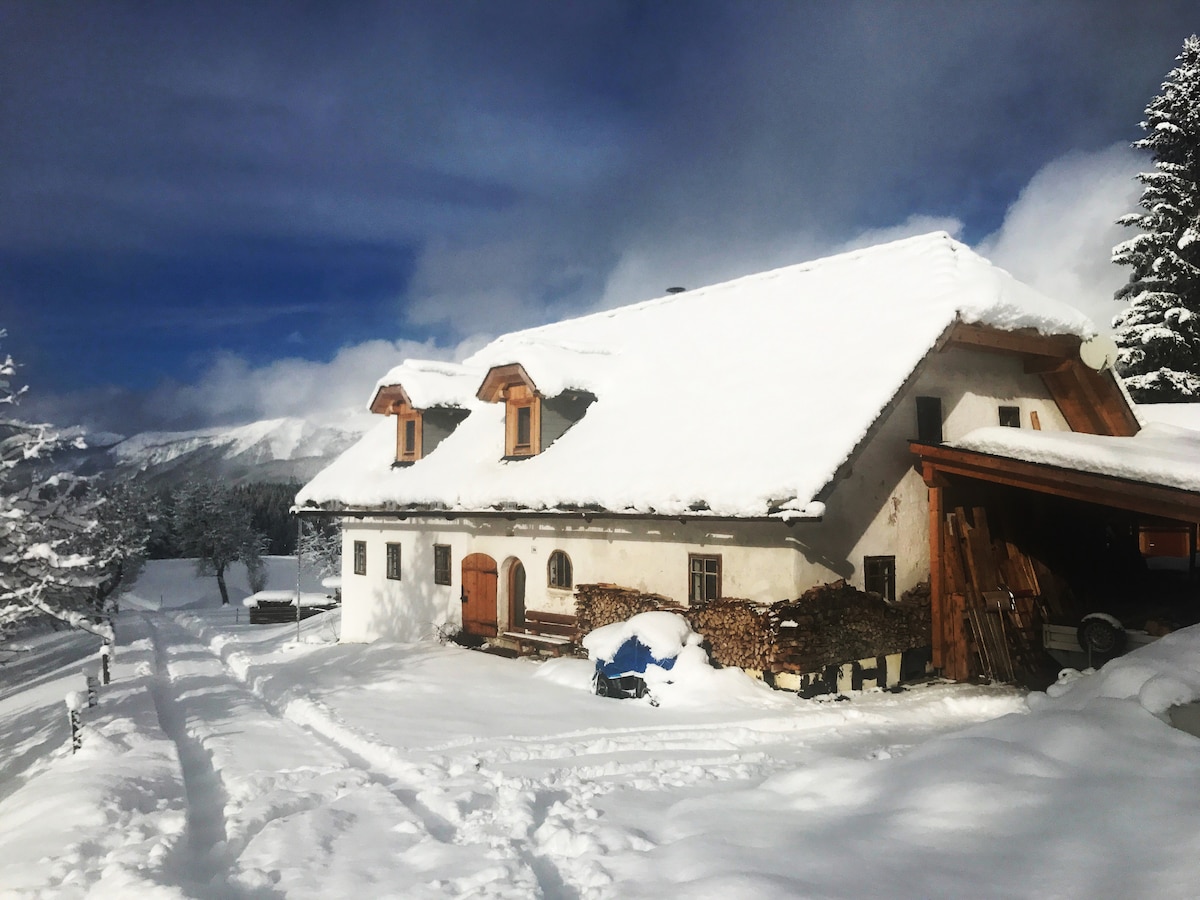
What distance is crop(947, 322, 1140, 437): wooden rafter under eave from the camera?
14.6 meters

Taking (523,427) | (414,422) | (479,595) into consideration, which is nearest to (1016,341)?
(523,427)

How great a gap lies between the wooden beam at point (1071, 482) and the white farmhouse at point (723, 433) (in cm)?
57

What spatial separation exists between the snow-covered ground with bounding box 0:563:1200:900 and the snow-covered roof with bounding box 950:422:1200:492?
2.65 m

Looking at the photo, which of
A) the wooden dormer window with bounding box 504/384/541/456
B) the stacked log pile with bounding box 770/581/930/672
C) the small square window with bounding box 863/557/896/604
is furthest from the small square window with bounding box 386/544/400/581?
the small square window with bounding box 863/557/896/604

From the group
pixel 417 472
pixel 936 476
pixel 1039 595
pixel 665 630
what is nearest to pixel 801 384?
pixel 936 476

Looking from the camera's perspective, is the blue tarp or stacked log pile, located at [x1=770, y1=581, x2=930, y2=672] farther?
the blue tarp

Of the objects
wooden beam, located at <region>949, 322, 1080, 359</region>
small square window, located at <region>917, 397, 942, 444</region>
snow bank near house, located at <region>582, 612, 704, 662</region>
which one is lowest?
snow bank near house, located at <region>582, 612, 704, 662</region>

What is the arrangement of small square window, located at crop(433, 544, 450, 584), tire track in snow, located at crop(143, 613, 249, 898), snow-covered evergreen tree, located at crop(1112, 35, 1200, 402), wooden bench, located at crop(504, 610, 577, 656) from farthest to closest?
snow-covered evergreen tree, located at crop(1112, 35, 1200, 402) < small square window, located at crop(433, 544, 450, 584) < wooden bench, located at crop(504, 610, 577, 656) < tire track in snow, located at crop(143, 613, 249, 898)

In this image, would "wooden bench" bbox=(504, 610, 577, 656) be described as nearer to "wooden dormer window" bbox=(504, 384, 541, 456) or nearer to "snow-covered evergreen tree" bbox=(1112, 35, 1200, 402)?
"wooden dormer window" bbox=(504, 384, 541, 456)

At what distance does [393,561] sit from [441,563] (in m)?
2.63

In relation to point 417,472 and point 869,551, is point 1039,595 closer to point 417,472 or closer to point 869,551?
point 869,551

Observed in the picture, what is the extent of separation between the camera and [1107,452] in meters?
11.9

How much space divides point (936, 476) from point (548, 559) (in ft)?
25.8

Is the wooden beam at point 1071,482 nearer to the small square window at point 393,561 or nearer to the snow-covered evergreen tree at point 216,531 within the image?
the small square window at point 393,561
